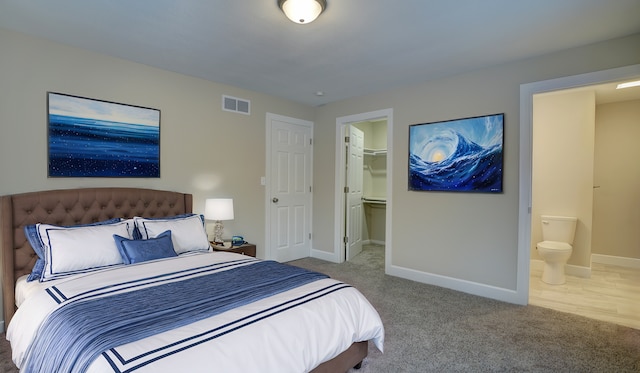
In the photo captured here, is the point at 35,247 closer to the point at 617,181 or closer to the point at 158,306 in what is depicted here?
the point at 158,306

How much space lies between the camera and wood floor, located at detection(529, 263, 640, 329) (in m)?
2.99

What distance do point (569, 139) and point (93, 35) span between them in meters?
5.65

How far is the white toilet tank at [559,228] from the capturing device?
13.5 ft

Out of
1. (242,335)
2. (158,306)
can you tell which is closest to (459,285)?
(242,335)

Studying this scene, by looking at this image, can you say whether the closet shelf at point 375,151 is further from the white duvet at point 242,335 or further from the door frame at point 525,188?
the white duvet at point 242,335

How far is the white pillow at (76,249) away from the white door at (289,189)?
2.30m

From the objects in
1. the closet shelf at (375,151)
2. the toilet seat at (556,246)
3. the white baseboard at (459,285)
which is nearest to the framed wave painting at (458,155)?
the white baseboard at (459,285)

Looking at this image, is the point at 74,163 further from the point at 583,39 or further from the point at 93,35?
the point at 583,39

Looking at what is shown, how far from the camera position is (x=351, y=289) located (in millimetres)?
2055

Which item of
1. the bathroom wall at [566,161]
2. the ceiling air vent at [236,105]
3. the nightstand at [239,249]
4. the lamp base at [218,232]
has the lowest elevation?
the nightstand at [239,249]

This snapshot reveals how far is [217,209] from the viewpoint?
356 cm

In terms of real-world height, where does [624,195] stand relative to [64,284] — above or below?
above

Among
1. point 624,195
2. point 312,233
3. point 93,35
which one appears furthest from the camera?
point 312,233

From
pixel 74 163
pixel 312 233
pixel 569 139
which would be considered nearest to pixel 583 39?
pixel 569 139
